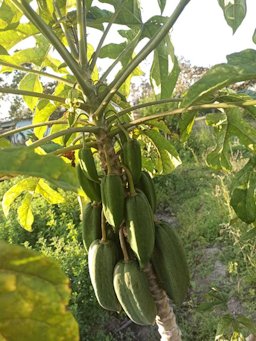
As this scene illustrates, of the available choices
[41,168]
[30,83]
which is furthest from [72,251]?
[41,168]

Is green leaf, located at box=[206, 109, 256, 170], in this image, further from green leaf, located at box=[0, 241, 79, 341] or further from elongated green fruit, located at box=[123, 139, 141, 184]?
green leaf, located at box=[0, 241, 79, 341]

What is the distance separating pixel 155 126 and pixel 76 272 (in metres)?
2.49

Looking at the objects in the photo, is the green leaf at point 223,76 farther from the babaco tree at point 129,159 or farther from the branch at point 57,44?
the branch at point 57,44

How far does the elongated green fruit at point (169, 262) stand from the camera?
1.08m

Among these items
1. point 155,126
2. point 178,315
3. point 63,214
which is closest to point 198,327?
point 178,315

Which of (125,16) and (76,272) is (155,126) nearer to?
(125,16)

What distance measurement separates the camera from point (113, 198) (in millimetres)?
1009

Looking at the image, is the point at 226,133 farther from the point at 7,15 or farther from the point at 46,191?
the point at 7,15

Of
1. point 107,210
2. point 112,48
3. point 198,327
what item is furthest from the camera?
point 198,327

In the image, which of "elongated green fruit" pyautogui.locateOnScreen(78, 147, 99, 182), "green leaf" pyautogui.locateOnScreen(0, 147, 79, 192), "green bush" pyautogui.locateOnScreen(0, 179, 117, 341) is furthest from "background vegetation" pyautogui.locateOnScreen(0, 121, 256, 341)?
"green leaf" pyautogui.locateOnScreen(0, 147, 79, 192)

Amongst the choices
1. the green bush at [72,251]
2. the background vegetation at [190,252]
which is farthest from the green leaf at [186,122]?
the green bush at [72,251]

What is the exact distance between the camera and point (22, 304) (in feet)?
1.41

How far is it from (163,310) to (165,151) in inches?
19.9

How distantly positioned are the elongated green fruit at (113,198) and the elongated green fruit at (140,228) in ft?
0.07
